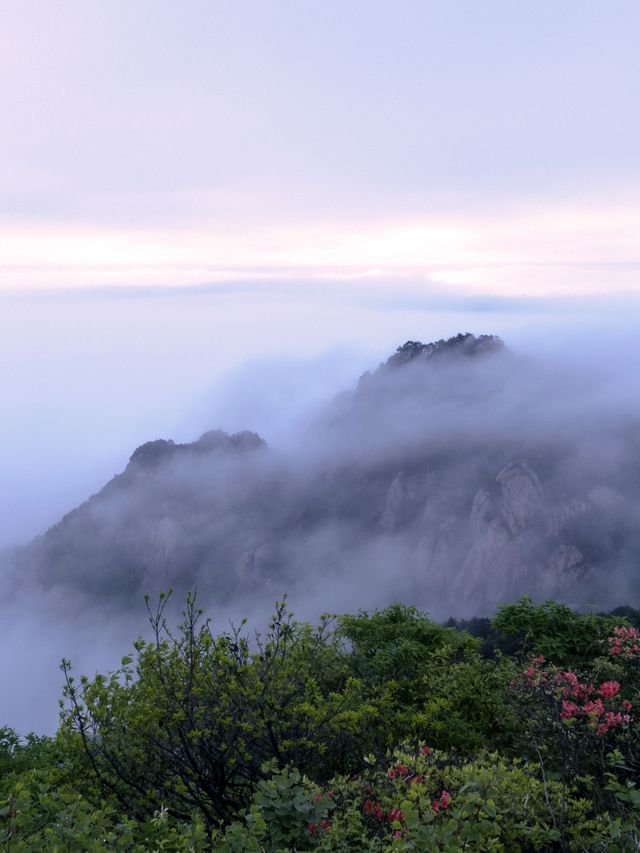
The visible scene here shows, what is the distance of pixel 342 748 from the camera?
49.2ft

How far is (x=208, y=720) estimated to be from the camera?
12.0 metres

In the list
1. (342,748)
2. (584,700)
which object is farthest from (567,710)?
(342,748)

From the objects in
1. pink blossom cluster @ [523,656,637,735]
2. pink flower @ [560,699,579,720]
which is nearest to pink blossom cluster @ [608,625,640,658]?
pink blossom cluster @ [523,656,637,735]

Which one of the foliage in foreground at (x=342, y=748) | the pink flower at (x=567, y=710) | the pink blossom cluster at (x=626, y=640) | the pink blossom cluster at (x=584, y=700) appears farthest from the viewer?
the pink blossom cluster at (x=626, y=640)

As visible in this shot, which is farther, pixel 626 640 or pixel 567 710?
pixel 626 640

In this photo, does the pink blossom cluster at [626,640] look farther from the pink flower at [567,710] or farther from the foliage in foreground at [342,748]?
the pink flower at [567,710]

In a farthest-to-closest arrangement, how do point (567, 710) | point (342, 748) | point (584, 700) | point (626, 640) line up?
point (626, 640)
point (342, 748)
point (584, 700)
point (567, 710)

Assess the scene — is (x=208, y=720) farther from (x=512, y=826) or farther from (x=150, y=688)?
(x=512, y=826)

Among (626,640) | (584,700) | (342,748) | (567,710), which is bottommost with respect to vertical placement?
(342,748)

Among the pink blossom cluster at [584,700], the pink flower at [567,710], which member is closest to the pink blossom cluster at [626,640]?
the pink blossom cluster at [584,700]

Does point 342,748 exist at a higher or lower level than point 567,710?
lower

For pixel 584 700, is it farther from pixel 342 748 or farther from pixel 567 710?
pixel 342 748

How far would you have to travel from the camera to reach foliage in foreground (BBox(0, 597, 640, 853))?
7938 mm

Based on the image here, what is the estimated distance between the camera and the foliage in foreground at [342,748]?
7938 millimetres
